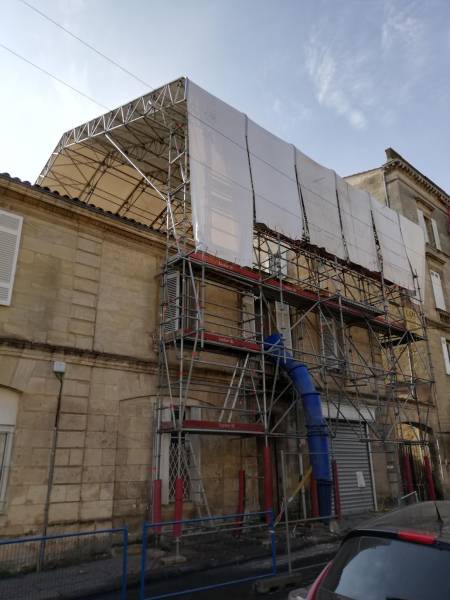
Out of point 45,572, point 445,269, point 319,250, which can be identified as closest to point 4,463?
point 45,572

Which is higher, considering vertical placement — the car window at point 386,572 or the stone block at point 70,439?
the stone block at point 70,439

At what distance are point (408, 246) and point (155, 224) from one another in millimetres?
10560

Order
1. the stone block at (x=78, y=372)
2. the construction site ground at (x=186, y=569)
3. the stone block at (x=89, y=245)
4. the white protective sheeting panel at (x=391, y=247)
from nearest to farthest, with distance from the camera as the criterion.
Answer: the construction site ground at (x=186, y=569)
the stone block at (x=78, y=372)
the stone block at (x=89, y=245)
the white protective sheeting panel at (x=391, y=247)

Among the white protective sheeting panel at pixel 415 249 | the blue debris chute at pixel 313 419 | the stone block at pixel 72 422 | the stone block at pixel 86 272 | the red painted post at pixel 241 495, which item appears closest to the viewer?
the stone block at pixel 72 422

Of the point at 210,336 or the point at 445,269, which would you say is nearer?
the point at 210,336

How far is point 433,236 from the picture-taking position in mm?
23406

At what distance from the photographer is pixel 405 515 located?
3.71 metres

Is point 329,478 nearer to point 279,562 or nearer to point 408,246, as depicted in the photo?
point 279,562

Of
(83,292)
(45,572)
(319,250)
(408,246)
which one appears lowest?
(45,572)

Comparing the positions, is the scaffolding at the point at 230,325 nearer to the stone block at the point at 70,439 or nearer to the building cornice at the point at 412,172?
the stone block at the point at 70,439

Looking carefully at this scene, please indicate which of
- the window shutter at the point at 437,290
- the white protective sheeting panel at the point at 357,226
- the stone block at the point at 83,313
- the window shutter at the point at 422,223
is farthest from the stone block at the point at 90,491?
the window shutter at the point at 422,223

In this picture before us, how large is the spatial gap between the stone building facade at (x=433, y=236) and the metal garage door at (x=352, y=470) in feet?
16.8

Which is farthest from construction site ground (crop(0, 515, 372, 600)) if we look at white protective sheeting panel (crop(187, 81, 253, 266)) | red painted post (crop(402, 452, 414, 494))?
white protective sheeting panel (crop(187, 81, 253, 266))

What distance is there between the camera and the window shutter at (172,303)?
11.6m
